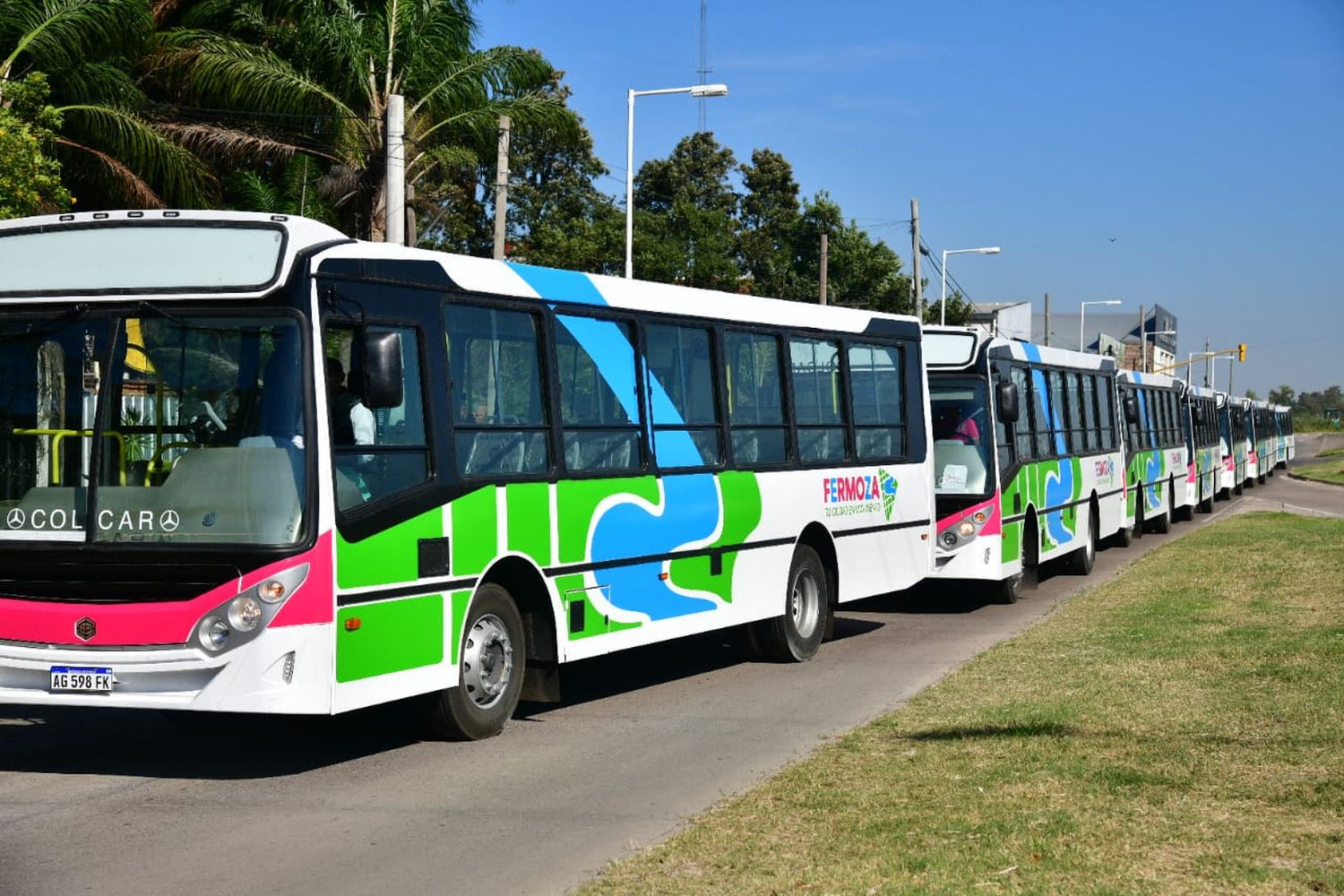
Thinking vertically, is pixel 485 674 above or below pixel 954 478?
below

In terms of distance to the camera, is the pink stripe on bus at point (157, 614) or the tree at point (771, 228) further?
the tree at point (771, 228)

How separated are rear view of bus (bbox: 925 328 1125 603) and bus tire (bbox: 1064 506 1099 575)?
27cm

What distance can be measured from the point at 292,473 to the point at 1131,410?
22025 mm

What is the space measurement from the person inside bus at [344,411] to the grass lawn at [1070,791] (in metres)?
2.77

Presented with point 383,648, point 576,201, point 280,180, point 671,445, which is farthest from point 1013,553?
point 576,201

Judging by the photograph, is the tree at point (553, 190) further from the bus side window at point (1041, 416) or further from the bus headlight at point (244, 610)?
the bus headlight at point (244, 610)

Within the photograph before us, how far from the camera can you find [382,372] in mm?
9359

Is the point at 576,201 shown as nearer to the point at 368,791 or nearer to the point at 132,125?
the point at 132,125

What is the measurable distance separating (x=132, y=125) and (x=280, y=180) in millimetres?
5841

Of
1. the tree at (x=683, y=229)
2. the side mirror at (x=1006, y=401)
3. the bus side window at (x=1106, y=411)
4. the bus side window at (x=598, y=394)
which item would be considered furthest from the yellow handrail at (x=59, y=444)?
the tree at (x=683, y=229)

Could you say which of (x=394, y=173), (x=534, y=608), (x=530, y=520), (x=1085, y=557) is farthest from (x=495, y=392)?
(x=1085, y=557)

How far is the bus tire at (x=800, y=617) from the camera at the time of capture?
1485 centimetres

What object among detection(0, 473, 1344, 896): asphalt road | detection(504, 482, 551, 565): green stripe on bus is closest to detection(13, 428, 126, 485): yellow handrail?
detection(0, 473, 1344, 896): asphalt road

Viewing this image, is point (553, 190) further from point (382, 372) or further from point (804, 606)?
point (382, 372)
